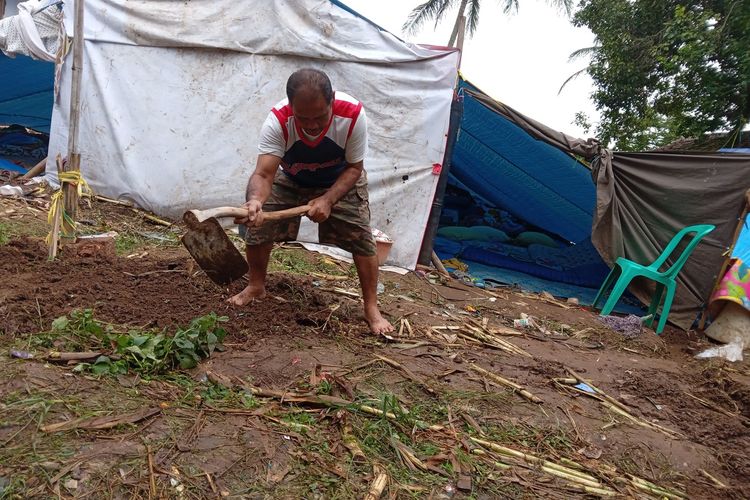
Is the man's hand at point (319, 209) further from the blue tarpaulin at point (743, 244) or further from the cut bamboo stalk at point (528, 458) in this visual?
the blue tarpaulin at point (743, 244)

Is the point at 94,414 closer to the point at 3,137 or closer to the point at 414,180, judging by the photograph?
the point at 414,180

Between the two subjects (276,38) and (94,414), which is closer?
(94,414)

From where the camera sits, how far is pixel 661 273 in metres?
5.33

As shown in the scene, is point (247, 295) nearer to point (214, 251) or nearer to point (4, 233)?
point (214, 251)

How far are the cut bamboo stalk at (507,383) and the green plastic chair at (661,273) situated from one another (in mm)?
2989

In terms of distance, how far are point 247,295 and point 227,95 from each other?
3.48 metres

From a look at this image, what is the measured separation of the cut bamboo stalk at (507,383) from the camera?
274 cm

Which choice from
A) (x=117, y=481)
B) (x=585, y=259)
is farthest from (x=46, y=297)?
(x=585, y=259)

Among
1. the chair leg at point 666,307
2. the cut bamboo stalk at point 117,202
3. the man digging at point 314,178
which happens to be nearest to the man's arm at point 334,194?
the man digging at point 314,178

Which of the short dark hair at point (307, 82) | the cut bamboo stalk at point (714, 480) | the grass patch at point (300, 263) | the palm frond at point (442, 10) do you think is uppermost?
the palm frond at point (442, 10)

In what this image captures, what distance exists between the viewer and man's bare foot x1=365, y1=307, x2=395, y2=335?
10.8 feet

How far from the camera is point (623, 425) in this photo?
2.71 meters

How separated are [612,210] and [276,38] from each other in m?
4.24

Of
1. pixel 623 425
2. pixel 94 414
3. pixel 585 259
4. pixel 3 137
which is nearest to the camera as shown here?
pixel 94 414
